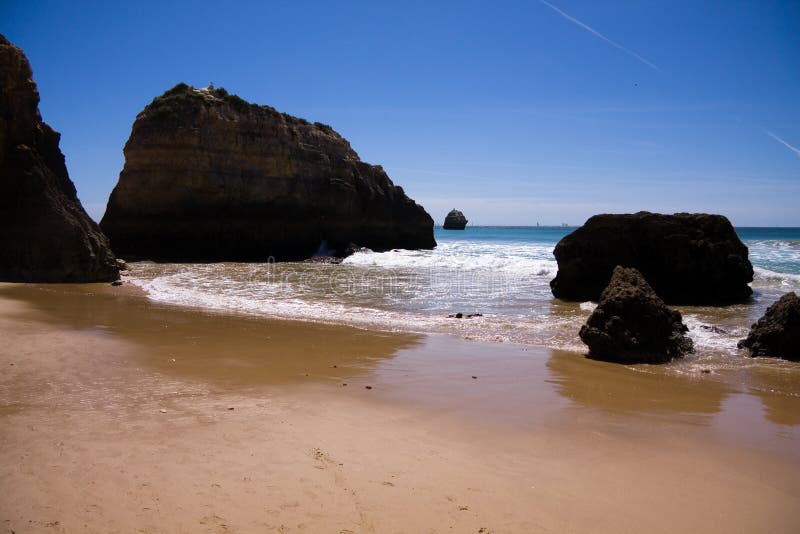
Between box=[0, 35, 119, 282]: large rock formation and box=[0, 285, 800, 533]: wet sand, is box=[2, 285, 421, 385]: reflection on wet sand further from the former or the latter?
box=[0, 35, 119, 282]: large rock formation

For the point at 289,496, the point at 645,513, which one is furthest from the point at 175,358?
the point at 645,513

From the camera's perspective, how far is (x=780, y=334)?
25.9ft

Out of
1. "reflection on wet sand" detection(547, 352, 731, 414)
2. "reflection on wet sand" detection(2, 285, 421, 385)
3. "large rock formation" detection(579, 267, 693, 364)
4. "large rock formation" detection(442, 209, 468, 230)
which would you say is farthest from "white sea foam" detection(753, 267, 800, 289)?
"large rock formation" detection(442, 209, 468, 230)

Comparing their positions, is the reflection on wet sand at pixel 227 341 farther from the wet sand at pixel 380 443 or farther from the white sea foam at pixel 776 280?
the white sea foam at pixel 776 280

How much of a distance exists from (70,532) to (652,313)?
7413 millimetres

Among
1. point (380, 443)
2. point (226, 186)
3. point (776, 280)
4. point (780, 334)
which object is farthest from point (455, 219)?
point (380, 443)

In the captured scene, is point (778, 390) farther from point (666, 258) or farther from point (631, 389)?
point (666, 258)

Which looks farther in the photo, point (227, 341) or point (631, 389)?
point (227, 341)

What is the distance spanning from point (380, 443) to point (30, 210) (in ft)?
50.1

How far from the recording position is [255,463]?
11.9 feet

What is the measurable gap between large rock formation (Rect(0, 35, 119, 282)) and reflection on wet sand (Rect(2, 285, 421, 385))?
11.2 ft

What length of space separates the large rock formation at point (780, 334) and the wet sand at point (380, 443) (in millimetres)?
895

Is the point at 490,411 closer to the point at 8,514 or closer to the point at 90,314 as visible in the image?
the point at 8,514

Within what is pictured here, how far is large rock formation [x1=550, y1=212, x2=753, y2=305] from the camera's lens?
13992 mm
